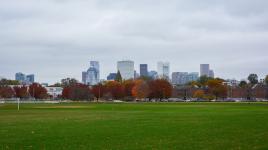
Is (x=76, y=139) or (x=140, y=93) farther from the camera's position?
(x=140, y=93)

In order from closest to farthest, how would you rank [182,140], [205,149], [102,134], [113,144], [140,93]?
[205,149] → [113,144] → [182,140] → [102,134] → [140,93]

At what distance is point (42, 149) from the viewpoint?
19.9 metres

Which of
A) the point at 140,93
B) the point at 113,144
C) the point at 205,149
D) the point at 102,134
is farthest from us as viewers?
A: the point at 140,93

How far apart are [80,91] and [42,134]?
165504mm

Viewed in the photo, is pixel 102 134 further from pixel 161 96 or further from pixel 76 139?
pixel 161 96

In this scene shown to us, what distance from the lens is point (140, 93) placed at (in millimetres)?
190875

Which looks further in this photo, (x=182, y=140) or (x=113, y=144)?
(x=182, y=140)

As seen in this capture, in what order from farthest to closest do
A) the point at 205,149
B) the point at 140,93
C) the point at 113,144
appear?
the point at 140,93 → the point at 113,144 → the point at 205,149

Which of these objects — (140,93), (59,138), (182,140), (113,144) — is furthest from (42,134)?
(140,93)

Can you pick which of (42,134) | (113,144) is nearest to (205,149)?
(113,144)

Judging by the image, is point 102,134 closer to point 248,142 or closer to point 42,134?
point 42,134

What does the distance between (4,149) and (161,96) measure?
172371mm

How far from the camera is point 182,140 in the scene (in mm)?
23266

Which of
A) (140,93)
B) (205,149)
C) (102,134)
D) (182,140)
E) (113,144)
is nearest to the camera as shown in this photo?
(205,149)
